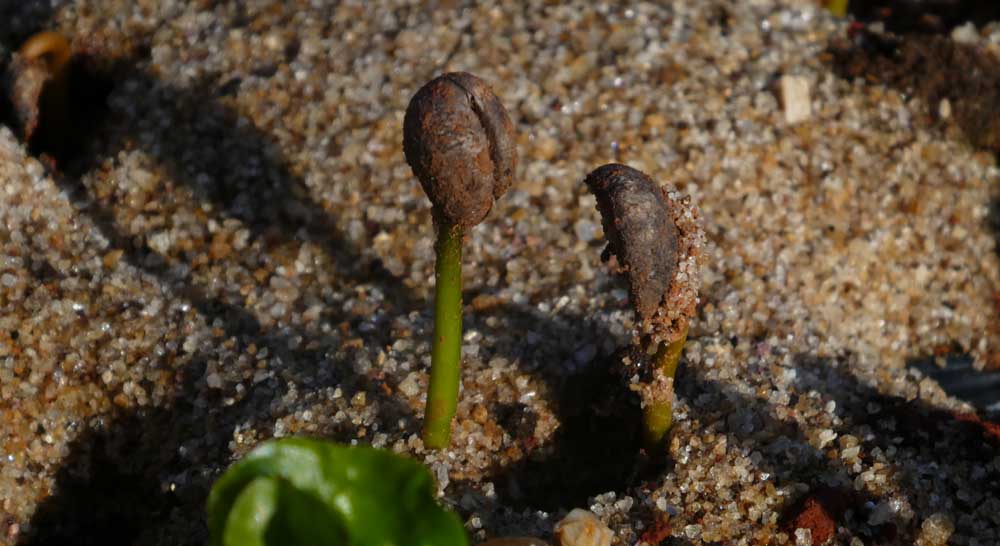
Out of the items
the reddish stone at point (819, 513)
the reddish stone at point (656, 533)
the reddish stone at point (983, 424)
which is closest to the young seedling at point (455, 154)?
the reddish stone at point (656, 533)

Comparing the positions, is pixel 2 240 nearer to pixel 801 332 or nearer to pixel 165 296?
pixel 165 296

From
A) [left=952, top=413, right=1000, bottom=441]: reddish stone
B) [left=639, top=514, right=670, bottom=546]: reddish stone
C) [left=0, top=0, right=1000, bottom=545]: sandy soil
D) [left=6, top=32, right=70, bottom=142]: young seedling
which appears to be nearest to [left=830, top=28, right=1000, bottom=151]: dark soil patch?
[left=0, top=0, right=1000, bottom=545]: sandy soil

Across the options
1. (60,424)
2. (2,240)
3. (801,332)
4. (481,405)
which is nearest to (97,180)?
(2,240)

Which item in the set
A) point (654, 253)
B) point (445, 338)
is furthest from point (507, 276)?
point (654, 253)

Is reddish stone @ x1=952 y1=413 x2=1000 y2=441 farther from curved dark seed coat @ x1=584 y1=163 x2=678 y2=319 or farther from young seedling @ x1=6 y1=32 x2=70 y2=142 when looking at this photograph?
young seedling @ x1=6 y1=32 x2=70 y2=142

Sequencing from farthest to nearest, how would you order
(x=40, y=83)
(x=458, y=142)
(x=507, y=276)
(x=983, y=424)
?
(x=40, y=83)
(x=507, y=276)
(x=983, y=424)
(x=458, y=142)

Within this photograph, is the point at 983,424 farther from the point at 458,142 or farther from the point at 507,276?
the point at 458,142
